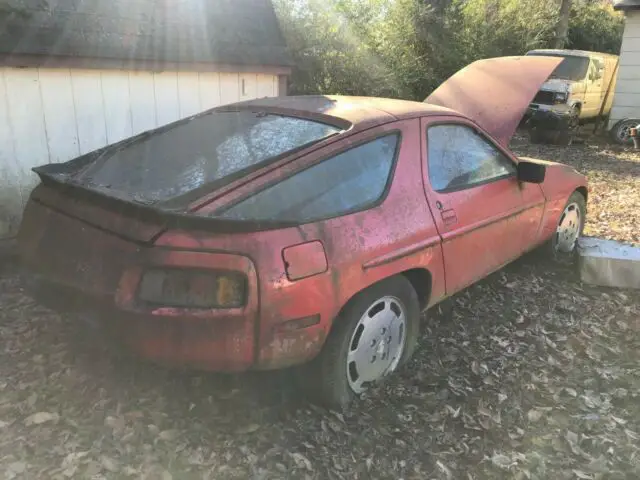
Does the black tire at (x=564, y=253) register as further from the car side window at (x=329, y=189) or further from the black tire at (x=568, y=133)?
the black tire at (x=568, y=133)

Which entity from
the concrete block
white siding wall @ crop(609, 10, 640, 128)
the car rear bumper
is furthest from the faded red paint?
white siding wall @ crop(609, 10, 640, 128)

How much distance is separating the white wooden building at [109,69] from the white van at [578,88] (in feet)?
28.1

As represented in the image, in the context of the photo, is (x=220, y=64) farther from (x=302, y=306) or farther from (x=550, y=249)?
(x=302, y=306)

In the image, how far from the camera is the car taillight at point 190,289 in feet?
8.46

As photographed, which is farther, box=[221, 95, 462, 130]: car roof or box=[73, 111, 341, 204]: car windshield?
box=[221, 95, 462, 130]: car roof

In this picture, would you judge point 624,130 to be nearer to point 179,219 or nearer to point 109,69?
point 109,69

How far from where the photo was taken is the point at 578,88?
1348 cm

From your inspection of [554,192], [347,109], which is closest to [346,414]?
[347,109]

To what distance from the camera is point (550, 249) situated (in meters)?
5.13

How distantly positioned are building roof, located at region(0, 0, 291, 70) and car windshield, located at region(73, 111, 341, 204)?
6.66 feet

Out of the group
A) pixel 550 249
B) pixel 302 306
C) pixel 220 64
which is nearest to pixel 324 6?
pixel 220 64

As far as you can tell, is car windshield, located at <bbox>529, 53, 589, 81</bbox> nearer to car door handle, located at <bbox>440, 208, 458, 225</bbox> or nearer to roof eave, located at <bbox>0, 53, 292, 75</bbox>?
roof eave, located at <bbox>0, 53, 292, 75</bbox>

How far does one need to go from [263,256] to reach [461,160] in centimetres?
188

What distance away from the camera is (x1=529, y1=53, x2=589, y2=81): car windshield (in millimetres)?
13617
